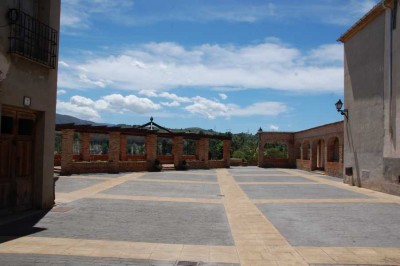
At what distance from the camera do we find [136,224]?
8742 millimetres

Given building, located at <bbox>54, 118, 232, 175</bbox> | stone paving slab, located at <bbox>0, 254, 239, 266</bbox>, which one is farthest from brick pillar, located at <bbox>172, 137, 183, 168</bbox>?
stone paving slab, located at <bbox>0, 254, 239, 266</bbox>

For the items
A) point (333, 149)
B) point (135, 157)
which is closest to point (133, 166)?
point (135, 157)

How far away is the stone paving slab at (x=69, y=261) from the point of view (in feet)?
18.6

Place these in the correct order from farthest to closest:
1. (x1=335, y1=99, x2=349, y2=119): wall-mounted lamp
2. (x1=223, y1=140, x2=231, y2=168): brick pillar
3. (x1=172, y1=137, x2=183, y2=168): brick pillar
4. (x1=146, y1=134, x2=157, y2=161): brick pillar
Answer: (x1=223, y1=140, x2=231, y2=168): brick pillar → (x1=172, y1=137, x2=183, y2=168): brick pillar → (x1=146, y1=134, x2=157, y2=161): brick pillar → (x1=335, y1=99, x2=349, y2=119): wall-mounted lamp

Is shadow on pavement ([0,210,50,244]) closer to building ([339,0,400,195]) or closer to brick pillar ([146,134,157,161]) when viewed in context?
building ([339,0,400,195])

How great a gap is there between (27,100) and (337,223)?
7.69m

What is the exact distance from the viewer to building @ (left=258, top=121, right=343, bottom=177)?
26219 mm

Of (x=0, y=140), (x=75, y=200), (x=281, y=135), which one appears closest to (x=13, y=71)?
(x=0, y=140)

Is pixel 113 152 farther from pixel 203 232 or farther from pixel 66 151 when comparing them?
pixel 203 232

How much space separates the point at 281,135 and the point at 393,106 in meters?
24.8

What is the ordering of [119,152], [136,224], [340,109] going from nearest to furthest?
[136,224], [340,109], [119,152]

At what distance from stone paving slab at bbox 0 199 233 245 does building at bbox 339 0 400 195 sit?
7835 millimetres

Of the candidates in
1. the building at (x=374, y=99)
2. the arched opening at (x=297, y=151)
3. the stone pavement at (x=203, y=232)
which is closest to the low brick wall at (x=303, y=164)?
the arched opening at (x=297, y=151)

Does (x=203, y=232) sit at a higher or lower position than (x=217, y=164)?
lower
